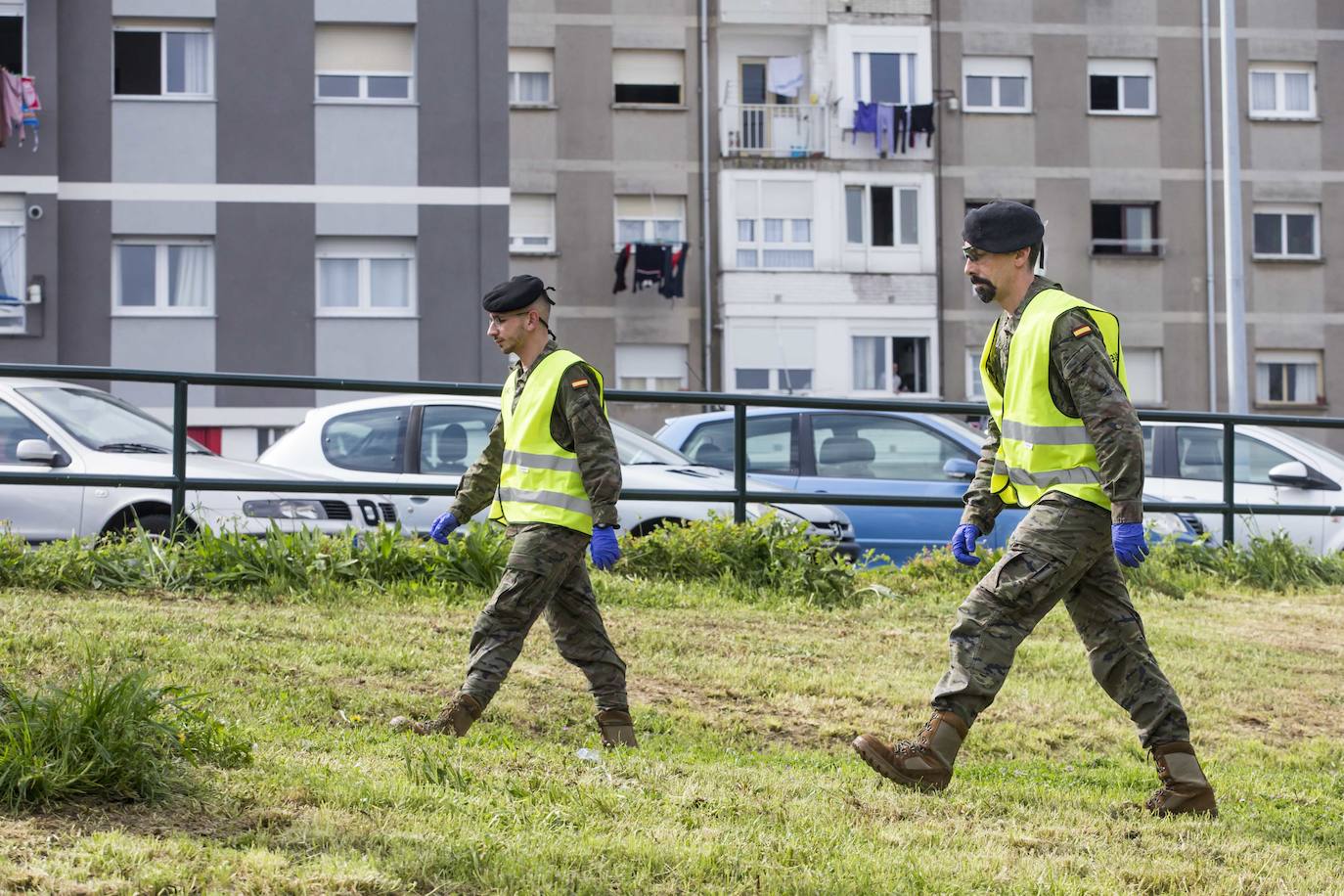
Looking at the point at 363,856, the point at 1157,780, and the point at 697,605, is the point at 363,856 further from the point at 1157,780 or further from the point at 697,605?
the point at 697,605

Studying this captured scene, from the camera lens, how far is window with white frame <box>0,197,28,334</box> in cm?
2722

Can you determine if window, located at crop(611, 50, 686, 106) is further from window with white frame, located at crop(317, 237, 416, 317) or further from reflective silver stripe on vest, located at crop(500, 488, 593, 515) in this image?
reflective silver stripe on vest, located at crop(500, 488, 593, 515)

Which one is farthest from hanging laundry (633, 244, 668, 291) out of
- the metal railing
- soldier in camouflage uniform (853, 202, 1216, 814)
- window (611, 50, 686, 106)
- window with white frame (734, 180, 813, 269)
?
soldier in camouflage uniform (853, 202, 1216, 814)

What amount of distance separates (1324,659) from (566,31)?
89.4ft

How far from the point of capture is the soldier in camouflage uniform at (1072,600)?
4.94 m

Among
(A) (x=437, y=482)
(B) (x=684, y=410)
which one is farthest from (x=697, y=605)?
(B) (x=684, y=410)

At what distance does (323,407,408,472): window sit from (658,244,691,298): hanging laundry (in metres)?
22.4

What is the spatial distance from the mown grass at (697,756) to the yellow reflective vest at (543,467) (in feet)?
2.74

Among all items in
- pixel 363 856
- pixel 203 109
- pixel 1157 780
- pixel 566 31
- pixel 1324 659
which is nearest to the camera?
pixel 363 856

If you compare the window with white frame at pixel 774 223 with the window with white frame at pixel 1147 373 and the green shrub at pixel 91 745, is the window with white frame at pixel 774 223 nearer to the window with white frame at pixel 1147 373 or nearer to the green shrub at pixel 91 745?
the window with white frame at pixel 1147 373

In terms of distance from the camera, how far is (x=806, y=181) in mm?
34156

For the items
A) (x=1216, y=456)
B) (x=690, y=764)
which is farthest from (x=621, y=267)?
(x=690, y=764)

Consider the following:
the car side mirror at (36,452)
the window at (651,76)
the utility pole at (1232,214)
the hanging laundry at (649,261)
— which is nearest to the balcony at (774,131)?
the window at (651,76)

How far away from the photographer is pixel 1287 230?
35.7 m
